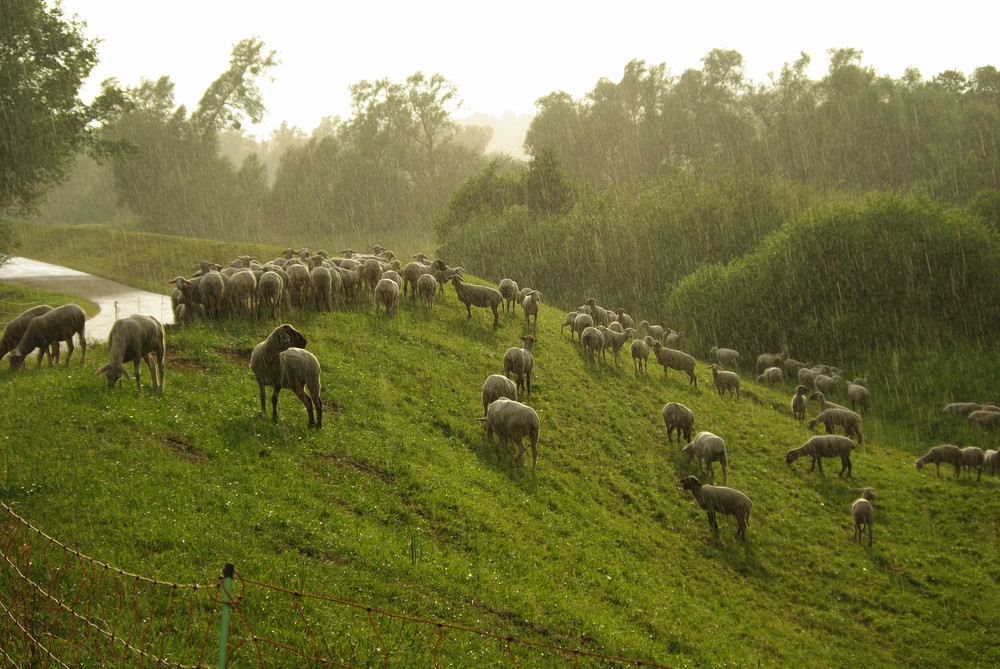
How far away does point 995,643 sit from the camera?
1387cm

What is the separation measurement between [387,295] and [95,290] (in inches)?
951

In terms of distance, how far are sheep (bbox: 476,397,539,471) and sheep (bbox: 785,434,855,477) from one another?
11.1 meters

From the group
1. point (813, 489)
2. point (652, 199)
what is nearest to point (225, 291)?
point (813, 489)

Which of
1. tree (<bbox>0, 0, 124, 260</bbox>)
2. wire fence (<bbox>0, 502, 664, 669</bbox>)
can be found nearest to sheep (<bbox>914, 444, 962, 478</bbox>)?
wire fence (<bbox>0, 502, 664, 669</bbox>)

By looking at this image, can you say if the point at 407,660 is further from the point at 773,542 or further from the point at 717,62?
the point at 717,62

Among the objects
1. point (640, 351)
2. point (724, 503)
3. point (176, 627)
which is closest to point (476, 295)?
point (640, 351)

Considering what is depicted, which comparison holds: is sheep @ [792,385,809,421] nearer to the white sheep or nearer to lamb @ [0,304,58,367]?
the white sheep

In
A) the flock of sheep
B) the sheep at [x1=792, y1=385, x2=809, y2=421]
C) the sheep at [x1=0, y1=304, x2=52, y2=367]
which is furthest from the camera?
the sheep at [x1=792, y1=385, x2=809, y2=421]

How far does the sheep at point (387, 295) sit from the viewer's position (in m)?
25.6

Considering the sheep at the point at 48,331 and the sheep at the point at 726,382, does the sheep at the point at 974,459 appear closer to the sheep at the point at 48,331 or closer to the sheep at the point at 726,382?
the sheep at the point at 726,382

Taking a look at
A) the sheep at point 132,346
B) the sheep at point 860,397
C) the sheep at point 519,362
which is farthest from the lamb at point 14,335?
the sheep at point 860,397

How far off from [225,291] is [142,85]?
80499 millimetres

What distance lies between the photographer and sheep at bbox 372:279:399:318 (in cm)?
2562

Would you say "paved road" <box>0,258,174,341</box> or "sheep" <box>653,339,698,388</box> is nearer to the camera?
"paved road" <box>0,258,174,341</box>
